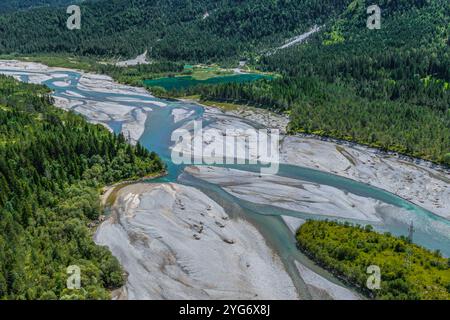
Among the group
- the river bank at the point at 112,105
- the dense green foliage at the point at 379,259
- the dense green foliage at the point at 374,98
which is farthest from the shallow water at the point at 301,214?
the dense green foliage at the point at 374,98

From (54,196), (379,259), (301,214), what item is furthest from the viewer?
(301,214)

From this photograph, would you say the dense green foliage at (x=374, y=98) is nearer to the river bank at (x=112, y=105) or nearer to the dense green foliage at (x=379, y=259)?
the river bank at (x=112, y=105)

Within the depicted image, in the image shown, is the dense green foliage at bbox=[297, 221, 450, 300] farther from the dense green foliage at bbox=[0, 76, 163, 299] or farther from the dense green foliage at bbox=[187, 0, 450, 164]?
the dense green foliage at bbox=[187, 0, 450, 164]

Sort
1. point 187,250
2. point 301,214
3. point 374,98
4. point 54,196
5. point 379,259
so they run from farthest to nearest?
point 374,98 < point 301,214 < point 54,196 < point 187,250 < point 379,259

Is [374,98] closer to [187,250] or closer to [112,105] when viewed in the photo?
[112,105]

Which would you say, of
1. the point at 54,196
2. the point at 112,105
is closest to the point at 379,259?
the point at 54,196

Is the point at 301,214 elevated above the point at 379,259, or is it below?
above

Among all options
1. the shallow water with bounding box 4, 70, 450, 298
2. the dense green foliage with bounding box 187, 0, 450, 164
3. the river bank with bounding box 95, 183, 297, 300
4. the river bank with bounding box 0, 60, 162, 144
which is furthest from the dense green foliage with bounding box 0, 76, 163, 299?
the dense green foliage with bounding box 187, 0, 450, 164
